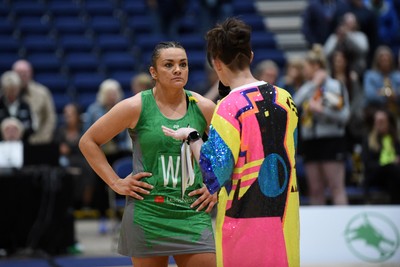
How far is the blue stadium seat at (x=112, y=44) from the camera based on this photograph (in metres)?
14.0

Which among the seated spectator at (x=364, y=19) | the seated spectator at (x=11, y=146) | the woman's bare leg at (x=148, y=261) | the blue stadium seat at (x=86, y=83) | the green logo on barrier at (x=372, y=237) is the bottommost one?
the green logo on barrier at (x=372, y=237)

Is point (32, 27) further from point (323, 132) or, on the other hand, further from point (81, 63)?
point (323, 132)

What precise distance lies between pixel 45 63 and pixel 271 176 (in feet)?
34.4

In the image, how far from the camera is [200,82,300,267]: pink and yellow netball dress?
3.43 metres

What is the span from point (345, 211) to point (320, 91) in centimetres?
149

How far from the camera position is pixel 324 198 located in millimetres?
9039

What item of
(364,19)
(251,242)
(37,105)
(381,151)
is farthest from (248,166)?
(364,19)

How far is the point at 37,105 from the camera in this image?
33.6 ft

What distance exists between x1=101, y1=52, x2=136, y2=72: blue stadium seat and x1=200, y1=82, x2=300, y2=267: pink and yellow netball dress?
10235 mm

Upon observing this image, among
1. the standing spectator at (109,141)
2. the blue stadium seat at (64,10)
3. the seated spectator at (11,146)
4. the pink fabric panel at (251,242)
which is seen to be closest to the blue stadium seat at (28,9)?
the blue stadium seat at (64,10)

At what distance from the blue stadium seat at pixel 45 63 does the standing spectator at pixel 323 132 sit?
5675mm

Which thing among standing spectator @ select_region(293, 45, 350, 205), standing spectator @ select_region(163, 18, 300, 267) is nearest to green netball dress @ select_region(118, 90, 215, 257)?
standing spectator @ select_region(163, 18, 300, 267)

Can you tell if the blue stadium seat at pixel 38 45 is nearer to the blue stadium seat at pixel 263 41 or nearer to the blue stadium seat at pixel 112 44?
the blue stadium seat at pixel 112 44

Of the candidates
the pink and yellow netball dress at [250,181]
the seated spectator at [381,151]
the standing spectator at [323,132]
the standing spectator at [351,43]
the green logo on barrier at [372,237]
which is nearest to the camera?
the pink and yellow netball dress at [250,181]
